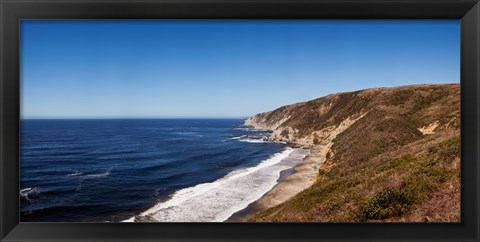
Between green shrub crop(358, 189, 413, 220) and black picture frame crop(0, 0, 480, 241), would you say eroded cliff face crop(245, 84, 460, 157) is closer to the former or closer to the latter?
black picture frame crop(0, 0, 480, 241)

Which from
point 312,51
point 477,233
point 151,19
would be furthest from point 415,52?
point 151,19

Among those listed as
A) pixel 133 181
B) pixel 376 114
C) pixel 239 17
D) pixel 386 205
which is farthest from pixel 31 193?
pixel 376 114

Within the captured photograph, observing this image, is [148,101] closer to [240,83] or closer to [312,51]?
[240,83]

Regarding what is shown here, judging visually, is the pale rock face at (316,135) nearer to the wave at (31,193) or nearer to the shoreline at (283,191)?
the shoreline at (283,191)

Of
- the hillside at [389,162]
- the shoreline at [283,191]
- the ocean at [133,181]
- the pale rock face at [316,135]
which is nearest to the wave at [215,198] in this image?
the ocean at [133,181]

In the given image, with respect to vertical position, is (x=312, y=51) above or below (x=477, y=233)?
above

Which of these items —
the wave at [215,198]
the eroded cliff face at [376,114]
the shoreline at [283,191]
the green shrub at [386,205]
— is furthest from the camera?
the eroded cliff face at [376,114]
